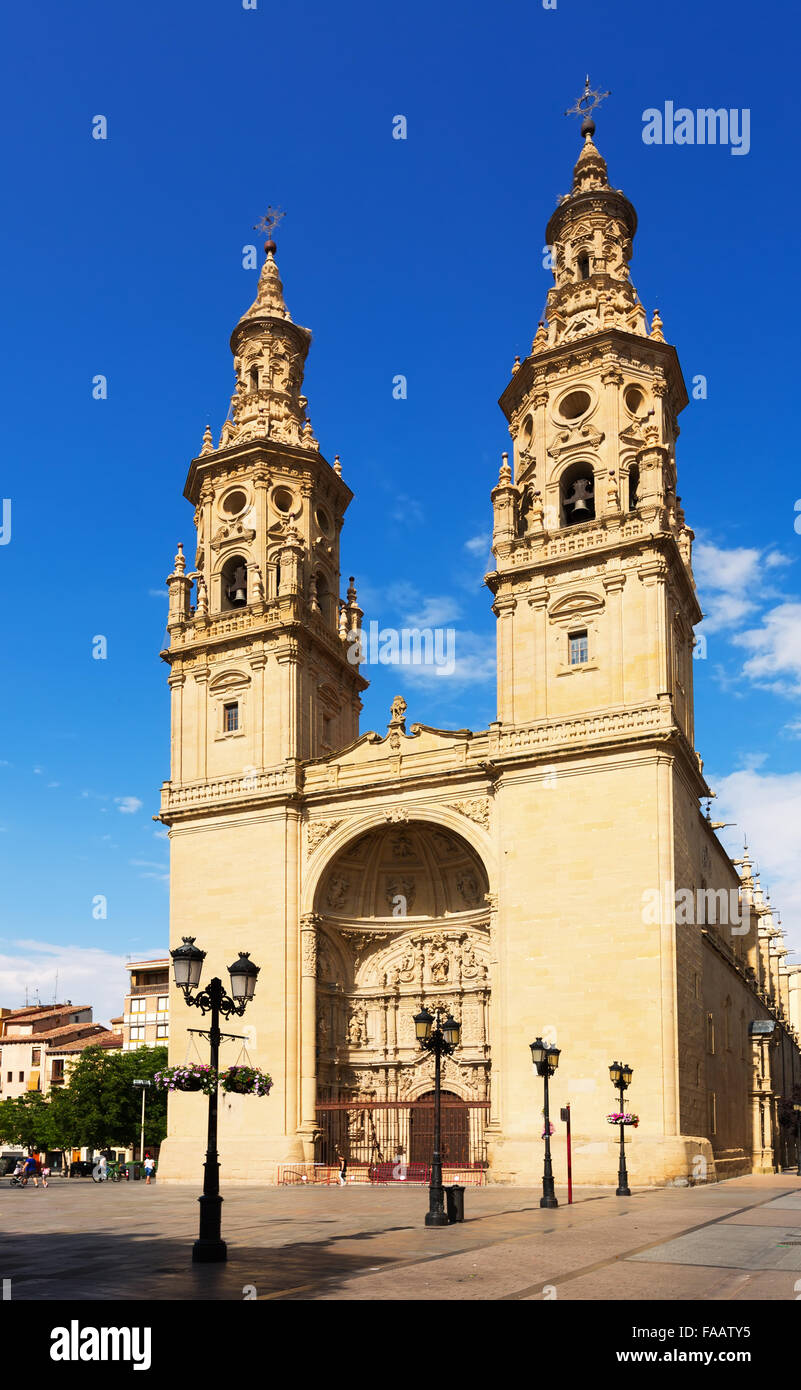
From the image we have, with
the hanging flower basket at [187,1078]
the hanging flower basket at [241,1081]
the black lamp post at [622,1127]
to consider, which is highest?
the hanging flower basket at [187,1078]

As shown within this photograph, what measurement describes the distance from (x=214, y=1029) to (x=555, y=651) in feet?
80.3

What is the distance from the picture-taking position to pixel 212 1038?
17312 millimetres

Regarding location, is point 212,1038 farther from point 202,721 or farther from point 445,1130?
point 202,721

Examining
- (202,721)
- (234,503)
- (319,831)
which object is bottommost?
(319,831)

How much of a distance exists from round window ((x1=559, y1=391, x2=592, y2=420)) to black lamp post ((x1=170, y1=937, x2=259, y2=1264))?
3014 cm

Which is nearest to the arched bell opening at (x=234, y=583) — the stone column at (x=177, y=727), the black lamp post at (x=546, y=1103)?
the stone column at (x=177, y=727)

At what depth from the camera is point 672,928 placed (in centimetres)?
3525

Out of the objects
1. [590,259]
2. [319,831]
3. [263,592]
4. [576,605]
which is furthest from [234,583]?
[590,259]

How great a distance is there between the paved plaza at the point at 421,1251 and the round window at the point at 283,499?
28.6m

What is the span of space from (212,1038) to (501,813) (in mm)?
22556

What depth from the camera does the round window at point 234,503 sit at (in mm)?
50044

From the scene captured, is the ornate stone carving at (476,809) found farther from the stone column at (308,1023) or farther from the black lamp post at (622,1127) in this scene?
the black lamp post at (622,1127)

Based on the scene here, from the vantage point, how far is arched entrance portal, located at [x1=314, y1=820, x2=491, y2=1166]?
42.0 metres
